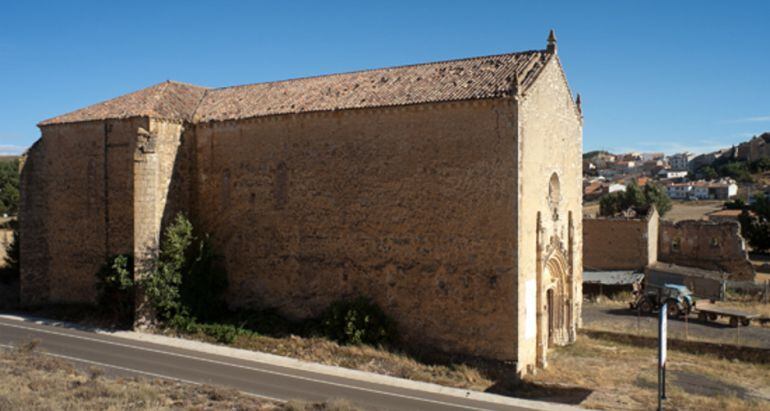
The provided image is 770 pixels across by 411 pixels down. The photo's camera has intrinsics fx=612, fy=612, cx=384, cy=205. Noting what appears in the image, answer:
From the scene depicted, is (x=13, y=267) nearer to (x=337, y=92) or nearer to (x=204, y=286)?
(x=204, y=286)

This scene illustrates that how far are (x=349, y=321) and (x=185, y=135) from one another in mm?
10496

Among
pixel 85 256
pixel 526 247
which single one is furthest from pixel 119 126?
pixel 526 247

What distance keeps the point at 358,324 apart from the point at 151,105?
39.9 ft

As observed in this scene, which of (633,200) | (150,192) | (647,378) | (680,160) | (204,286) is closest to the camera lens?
(647,378)

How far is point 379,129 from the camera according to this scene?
67.6 feet

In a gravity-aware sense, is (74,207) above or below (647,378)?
above

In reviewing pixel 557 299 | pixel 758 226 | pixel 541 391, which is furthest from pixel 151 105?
pixel 758 226

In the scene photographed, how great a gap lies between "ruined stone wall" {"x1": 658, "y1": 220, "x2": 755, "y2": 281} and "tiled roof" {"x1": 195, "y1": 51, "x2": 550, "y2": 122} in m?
22.2

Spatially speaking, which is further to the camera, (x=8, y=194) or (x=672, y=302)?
(x=8, y=194)

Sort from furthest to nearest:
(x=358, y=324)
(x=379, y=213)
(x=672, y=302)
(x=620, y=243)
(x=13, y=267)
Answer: (x=620, y=243)
(x=13, y=267)
(x=672, y=302)
(x=379, y=213)
(x=358, y=324)

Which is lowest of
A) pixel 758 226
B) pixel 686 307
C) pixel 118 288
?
pixel 686 307

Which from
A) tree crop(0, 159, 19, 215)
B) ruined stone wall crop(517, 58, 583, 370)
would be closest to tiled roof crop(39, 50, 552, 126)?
ruined stone wall crop(517, 58, 583, 370)

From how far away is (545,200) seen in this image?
20.9 metres

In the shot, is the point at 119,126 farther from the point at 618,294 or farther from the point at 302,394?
the point at 618,294
